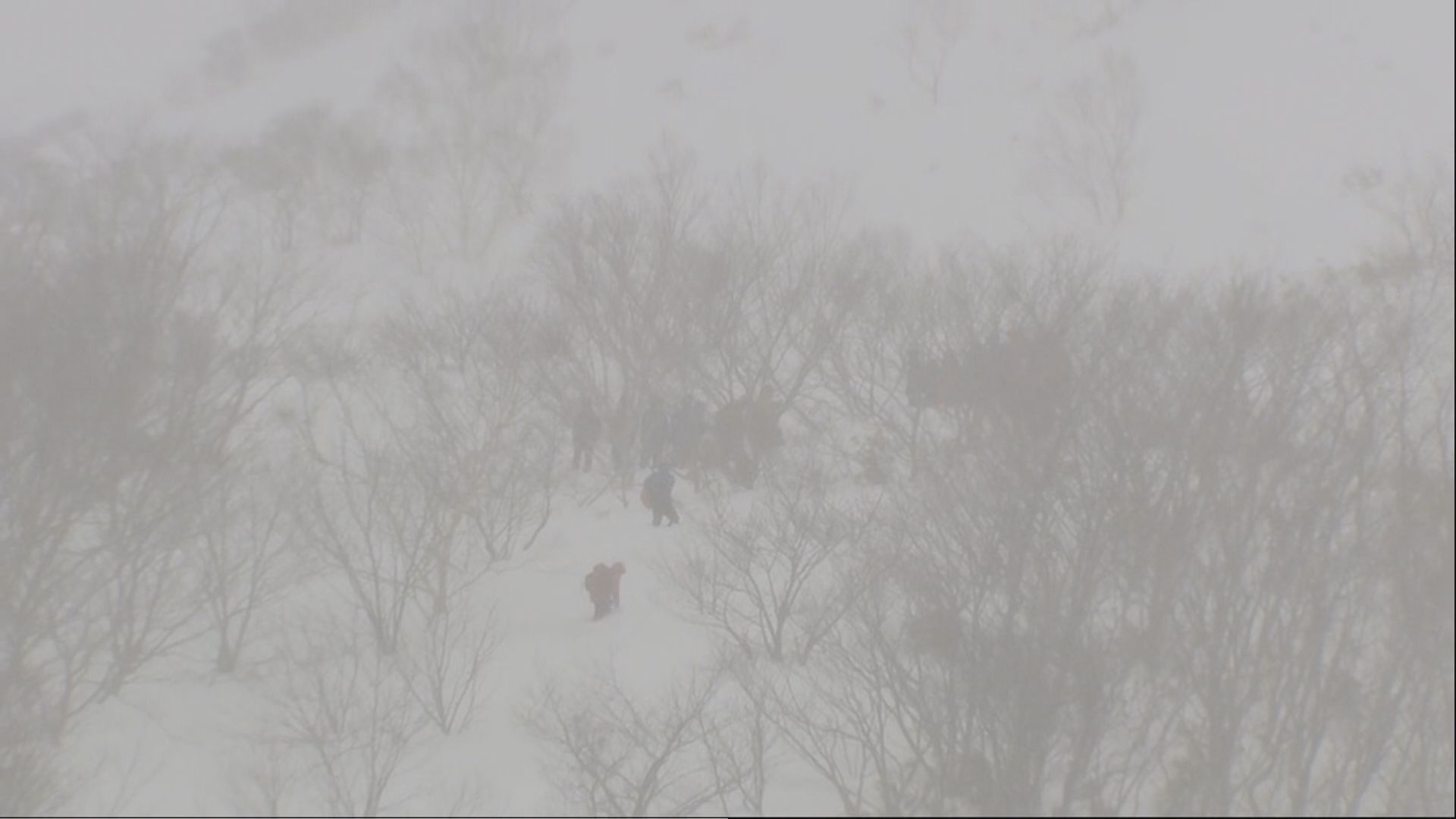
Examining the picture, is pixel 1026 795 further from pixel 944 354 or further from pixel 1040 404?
pixel 944 354

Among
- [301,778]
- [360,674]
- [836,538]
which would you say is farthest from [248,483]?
[836,538]

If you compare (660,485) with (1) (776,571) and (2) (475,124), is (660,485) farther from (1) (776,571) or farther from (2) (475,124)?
(2) (475,124)

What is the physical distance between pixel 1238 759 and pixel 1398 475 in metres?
2.97

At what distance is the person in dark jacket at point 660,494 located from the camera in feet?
59.9

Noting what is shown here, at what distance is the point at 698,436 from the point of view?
20.5 meters

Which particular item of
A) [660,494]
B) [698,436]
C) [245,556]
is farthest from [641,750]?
[698,436]

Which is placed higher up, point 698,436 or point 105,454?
point 698,436

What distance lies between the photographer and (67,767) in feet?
46.2

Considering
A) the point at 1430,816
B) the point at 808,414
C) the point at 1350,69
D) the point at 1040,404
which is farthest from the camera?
the point at 1350,69

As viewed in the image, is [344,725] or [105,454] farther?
[105,454]

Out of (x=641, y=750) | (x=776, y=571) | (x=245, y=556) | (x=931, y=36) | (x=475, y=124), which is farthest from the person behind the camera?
(x=931, y=36)

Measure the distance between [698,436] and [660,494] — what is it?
240 centimetres

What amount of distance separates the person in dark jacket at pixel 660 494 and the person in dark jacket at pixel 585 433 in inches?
92.3

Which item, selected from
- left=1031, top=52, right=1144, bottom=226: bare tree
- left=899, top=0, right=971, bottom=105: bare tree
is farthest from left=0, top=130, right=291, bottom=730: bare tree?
left=899, top=0, right=971, bottom=105: bare tree
